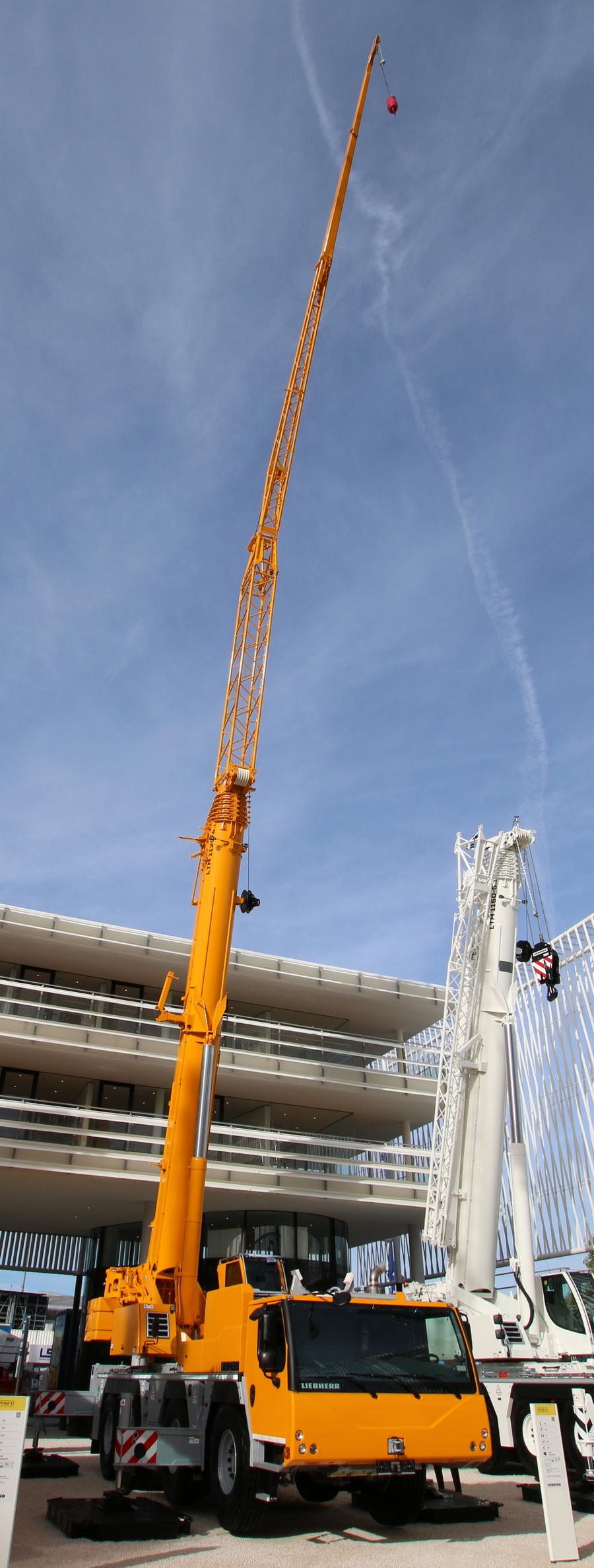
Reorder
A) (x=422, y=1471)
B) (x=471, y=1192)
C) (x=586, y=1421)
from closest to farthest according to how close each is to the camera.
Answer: (x=422, y=1471)
(x=586, y=1421)
(x=471, y=1192)

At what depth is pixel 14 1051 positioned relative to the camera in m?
29.2

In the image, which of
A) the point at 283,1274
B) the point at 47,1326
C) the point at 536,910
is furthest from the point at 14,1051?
the point at 47,1326

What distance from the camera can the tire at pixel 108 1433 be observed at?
525 inches

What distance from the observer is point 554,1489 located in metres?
8.29

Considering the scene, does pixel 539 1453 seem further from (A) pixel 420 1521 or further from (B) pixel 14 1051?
(B) pixel 14 1051

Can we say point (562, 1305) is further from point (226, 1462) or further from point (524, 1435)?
point (226, 1462)

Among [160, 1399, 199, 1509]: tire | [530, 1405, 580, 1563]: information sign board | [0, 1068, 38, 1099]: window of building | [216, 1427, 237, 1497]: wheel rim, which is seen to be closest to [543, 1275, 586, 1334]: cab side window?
[530, 1405, 580, 1563]: information sign board

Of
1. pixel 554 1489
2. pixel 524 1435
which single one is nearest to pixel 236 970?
pixel 524 1435

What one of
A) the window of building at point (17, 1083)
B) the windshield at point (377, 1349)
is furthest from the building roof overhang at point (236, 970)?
→ the windshield at point (377, 1349)

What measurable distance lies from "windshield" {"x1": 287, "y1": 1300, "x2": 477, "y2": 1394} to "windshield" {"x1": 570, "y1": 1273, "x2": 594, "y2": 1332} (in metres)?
5.41

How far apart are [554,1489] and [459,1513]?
2.50m

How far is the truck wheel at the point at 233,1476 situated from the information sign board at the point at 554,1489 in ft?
8.89

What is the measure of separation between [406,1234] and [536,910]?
21419 mm

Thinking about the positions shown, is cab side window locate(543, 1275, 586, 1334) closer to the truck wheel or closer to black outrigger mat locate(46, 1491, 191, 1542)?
the truck wheel
